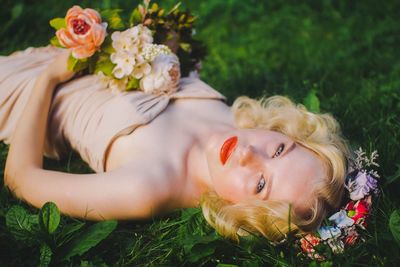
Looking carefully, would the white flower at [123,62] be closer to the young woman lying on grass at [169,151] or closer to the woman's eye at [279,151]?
the young woman lying on grass at [169,151]

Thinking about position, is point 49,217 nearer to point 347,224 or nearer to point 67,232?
point 67,232

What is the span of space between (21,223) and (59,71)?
3.62ft

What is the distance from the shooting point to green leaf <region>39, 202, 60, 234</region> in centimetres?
253

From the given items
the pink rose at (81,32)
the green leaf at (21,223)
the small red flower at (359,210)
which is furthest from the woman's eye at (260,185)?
the pink rose at (81,32)

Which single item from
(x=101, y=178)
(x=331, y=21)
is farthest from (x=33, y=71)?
(x=331, y=21)

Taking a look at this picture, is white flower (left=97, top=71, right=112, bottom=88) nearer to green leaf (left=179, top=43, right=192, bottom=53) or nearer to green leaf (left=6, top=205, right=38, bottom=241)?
green leaf (left=179, top=43, right=192, bottom=53)

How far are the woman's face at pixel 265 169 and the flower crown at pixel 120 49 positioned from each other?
672mm

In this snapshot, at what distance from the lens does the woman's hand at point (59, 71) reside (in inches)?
130

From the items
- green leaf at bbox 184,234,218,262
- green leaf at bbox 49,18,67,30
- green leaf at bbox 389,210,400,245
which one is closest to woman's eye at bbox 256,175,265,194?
green leaf at bbox 184,234,218,262

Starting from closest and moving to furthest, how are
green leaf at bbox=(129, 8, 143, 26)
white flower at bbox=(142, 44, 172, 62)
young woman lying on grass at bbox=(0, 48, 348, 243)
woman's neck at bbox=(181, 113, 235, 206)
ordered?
young woman lying on grass at bbox=(0, 48, 348, 243)
woman's neck at bbox=(181, 113, 235, 206)
white flower at bbox=(142, 44, 172, 62)
green leaf at bbox=(129, 8, 143, 26)

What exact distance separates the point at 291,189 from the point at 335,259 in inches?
15.2

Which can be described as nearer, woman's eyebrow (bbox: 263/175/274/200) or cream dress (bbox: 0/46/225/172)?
woman's eyebrow (bbox: 263/175/274/200)

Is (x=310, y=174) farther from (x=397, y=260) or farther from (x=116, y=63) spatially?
(x=116, y=63)

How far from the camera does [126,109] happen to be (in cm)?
306
